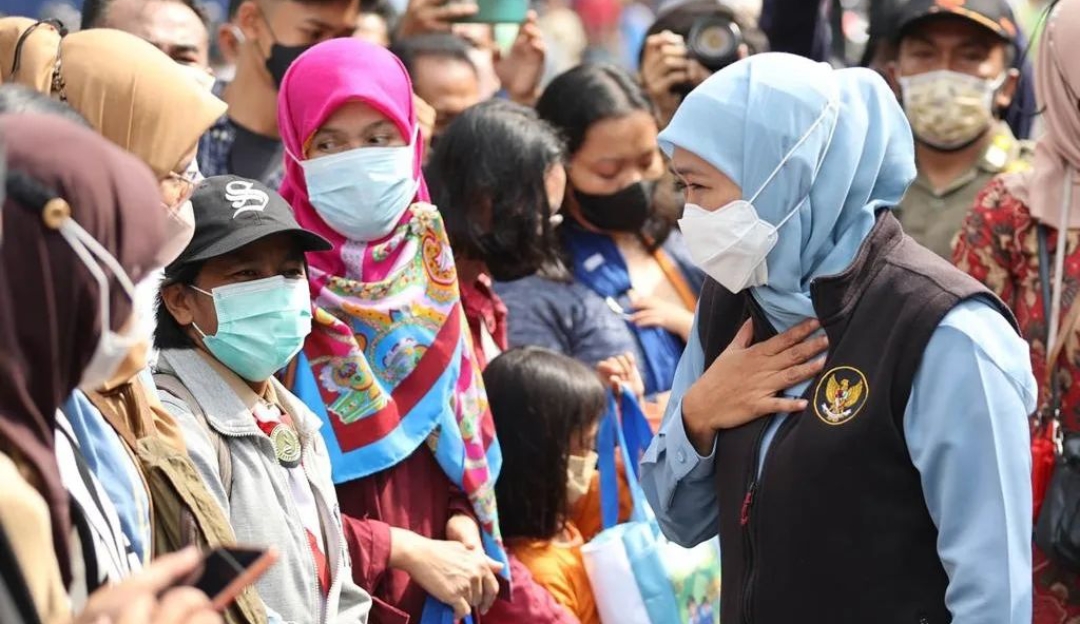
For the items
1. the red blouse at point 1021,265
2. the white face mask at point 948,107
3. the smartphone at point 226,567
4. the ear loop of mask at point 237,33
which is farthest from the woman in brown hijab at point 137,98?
the white face mask at point 948,107

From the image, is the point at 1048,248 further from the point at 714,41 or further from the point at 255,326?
the point at 714,41

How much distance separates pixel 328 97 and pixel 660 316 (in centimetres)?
148

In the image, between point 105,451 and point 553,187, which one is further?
point 553,187

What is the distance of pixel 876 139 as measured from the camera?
324cm

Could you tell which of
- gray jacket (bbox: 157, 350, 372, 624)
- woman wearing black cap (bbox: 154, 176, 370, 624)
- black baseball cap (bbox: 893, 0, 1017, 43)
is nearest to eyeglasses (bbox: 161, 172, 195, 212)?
woman wearing black cap (bbox: 154, 176, 370, 624)

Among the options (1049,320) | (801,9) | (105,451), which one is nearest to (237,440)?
(105,451)

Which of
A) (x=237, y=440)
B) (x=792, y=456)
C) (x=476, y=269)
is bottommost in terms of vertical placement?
(x=476, y=269)

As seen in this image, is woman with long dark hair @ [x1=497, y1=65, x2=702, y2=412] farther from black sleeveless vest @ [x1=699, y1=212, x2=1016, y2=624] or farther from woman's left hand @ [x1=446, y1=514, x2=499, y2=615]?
black sleeveless vest @ [x1=699, y1=212, x2=1016, y2=624]

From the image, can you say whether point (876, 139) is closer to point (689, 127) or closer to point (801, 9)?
point (689, 127)

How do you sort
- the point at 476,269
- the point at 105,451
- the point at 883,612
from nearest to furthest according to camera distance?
the point at 105,451 < the point at 883,612 < the point at 476,269

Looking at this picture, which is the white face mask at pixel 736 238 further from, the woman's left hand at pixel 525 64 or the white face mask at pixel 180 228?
the woman's left hand at pixel 525 64

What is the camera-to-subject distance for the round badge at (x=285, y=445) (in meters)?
3.44

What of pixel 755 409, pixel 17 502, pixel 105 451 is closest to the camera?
pixel 17 502

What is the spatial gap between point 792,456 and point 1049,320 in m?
1.43
